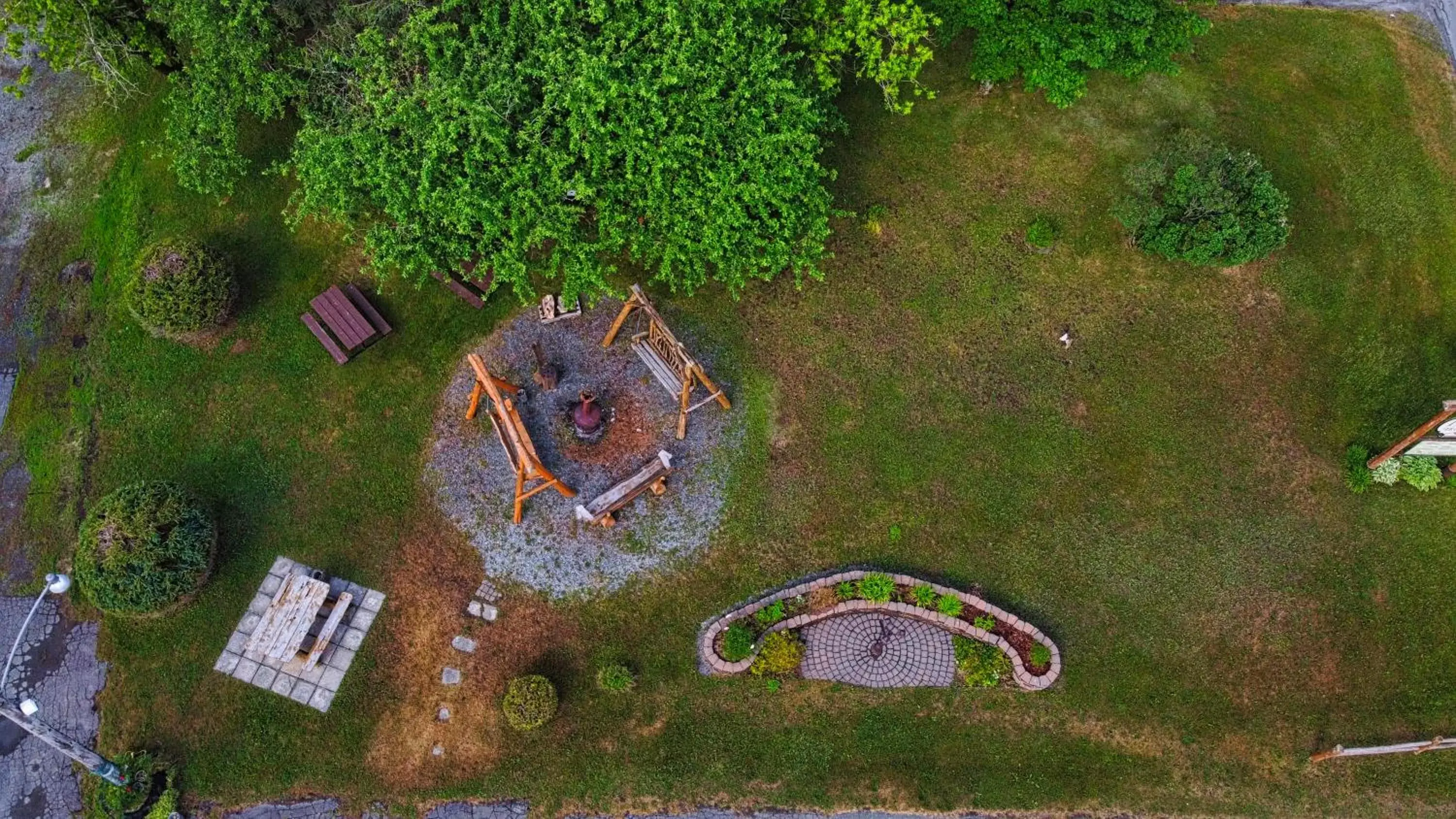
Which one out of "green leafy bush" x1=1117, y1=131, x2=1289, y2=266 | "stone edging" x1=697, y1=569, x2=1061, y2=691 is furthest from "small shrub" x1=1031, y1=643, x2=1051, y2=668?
"green leafy bush" x1=1117, y1=131, x2=1289, y2=266

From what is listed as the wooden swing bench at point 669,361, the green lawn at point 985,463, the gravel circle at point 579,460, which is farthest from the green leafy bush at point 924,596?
the wooden swing bench at point 669,361

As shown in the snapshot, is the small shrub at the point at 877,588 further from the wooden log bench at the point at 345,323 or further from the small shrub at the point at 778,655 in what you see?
the wooden log bench at the point at 345,323

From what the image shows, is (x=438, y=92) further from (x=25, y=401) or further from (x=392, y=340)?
(x=25, y=401)

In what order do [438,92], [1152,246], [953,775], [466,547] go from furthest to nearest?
1. [1152,246]
2. [466,547]
3. [953,775]
4. [438,92]

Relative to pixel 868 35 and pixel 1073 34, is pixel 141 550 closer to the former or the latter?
pixel 868 35

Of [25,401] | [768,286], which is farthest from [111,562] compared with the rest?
[768,286]

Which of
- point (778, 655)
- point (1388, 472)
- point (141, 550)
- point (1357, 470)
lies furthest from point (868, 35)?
point (141, 550)

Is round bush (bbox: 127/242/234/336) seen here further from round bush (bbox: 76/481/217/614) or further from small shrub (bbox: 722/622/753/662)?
small shrub (bbox: 722/622/753/662)

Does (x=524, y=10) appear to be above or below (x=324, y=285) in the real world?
Answer: above
